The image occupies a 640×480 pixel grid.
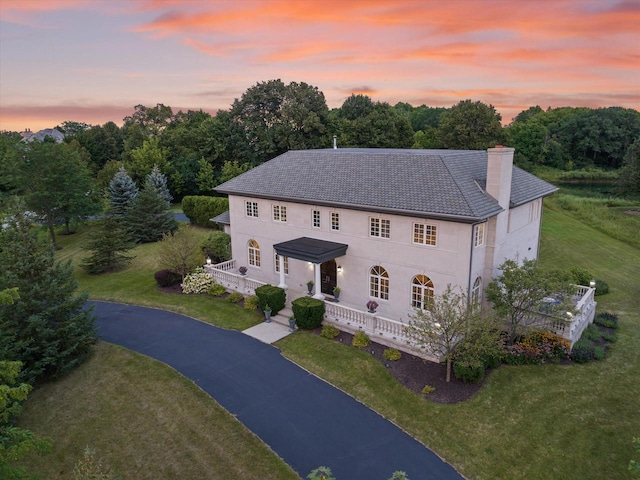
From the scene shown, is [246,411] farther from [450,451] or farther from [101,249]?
[101,249]

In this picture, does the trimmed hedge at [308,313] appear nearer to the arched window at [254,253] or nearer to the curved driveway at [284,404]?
the curved driveway at [284,404]

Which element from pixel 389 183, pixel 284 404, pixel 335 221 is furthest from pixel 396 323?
pixel 389 183

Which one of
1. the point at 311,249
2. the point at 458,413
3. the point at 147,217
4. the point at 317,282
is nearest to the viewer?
the point at 458,413

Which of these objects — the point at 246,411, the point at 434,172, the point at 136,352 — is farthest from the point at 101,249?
the point at 434,172

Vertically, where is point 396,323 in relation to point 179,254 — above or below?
below

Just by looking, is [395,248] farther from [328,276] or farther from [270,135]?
[270,135]

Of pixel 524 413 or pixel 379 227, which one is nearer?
pixel 524 413
